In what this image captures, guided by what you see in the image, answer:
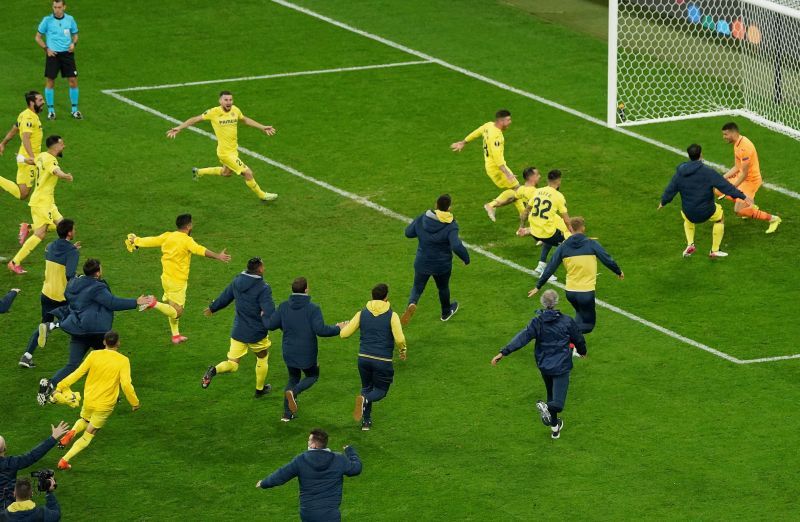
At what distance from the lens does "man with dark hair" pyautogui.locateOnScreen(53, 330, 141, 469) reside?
62.1 ft

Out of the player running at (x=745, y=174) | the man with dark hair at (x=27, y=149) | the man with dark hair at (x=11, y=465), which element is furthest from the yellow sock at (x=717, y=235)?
the man with dark hair at (x=11, y=465)

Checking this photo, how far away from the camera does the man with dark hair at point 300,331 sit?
770 inches

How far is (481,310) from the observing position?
23578 mm

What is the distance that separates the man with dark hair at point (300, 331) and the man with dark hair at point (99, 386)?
190 centimetres

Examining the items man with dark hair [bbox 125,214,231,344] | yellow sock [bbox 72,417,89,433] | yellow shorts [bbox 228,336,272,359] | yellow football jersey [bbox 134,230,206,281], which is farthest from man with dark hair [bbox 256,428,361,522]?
yellow football jersey [bbox 134,230,206,281]

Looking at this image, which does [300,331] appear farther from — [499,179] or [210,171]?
[210,171]

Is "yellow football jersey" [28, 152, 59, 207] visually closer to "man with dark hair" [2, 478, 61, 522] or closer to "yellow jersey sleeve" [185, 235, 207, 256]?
"yellow jersey sleeve" [185, 235, 207, 256]

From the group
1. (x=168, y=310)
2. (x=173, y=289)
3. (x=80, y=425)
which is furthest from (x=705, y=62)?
(x=80, y=425)

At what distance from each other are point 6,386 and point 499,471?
6.72 m

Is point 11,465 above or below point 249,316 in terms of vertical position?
below

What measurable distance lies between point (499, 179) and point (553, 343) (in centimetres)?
747

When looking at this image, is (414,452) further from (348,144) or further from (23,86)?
(23,86)

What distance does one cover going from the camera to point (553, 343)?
19328 mm

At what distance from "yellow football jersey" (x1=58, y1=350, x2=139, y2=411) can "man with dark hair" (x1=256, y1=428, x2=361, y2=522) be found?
10.8 feet
